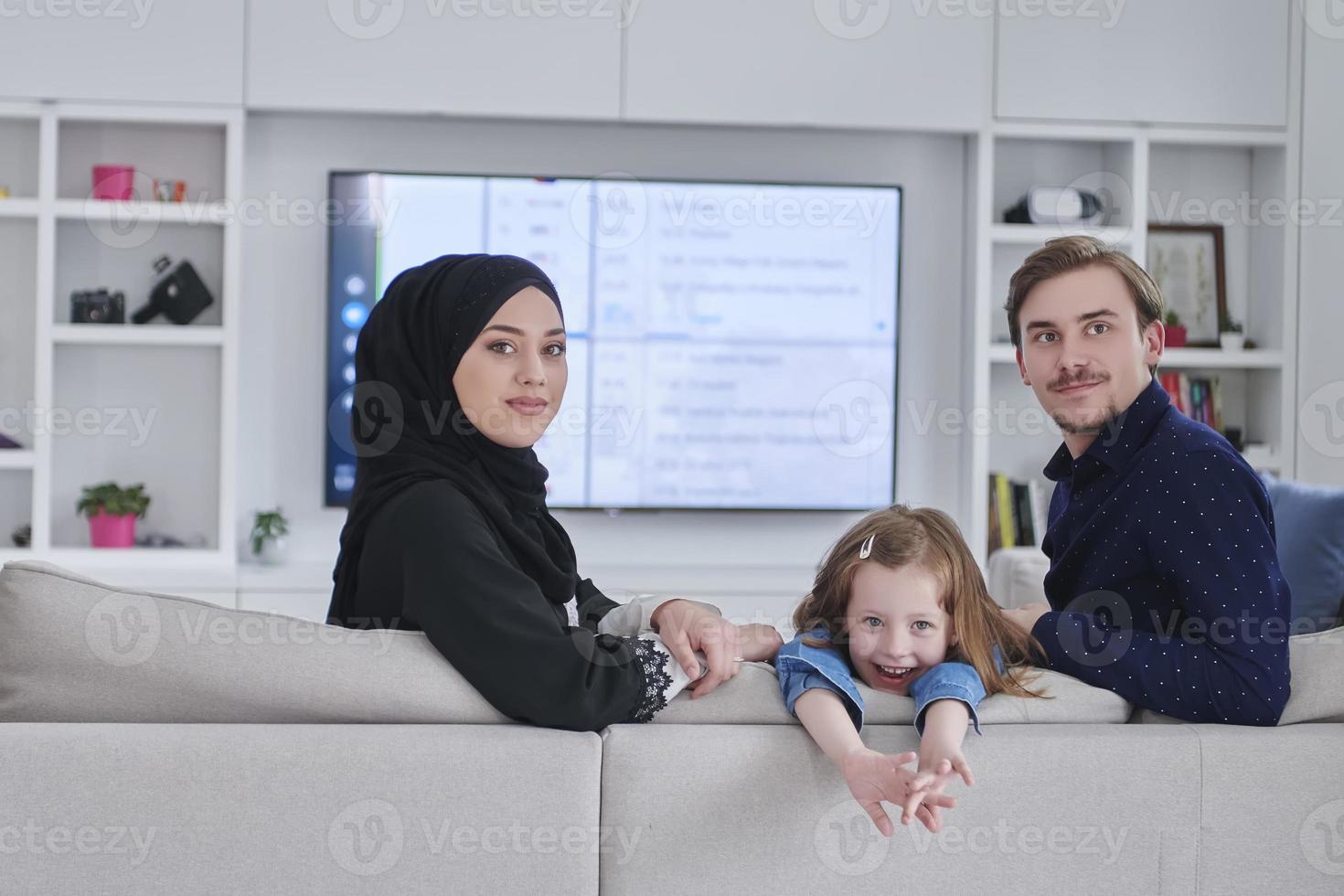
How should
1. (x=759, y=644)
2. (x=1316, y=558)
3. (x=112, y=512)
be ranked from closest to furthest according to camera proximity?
(x=759, y=644), (x=1316, y=558), (x=112, y=512)

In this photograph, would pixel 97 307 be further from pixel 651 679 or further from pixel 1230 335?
pixel 1230 335

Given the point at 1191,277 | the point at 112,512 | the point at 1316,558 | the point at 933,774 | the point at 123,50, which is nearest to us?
the point at 933,774

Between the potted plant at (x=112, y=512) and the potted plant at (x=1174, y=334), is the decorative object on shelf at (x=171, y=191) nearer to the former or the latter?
the potted plant at (x=112, y=512)

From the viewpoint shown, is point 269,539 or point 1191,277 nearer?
point 269,539

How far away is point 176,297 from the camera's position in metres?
3.89

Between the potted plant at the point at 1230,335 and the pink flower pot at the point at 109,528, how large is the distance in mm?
3706

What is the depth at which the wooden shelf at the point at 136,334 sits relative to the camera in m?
3.74

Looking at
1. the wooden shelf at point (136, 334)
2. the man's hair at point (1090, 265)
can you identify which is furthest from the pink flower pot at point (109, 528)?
the man's hair at point (1090, 265)

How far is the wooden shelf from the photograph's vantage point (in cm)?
374

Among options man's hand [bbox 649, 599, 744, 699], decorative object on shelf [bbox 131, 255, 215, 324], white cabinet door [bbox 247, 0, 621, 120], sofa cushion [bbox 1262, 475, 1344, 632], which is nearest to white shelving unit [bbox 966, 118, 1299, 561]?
white cabinet door [bbox 247, 0, 621, 120]

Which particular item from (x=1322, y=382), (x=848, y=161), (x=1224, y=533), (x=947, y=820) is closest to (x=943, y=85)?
(x=848, y=161)

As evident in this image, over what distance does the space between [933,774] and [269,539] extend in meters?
3.19

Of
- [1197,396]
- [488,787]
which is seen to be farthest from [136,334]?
[1197,396]

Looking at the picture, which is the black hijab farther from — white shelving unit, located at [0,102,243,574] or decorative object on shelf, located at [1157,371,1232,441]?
decorative object on shelf, located at [1157,371,1232,441]
